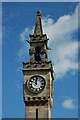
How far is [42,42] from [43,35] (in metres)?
1.06

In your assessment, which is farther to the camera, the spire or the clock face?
the spire

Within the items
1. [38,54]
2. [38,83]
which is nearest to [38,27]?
[38,54]

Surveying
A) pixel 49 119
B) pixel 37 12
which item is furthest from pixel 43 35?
pixel 49 119

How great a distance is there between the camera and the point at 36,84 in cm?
5631

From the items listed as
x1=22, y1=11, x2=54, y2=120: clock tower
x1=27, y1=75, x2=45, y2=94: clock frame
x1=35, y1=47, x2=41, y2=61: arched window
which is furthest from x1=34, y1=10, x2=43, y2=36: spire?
x1=27, y1=75, x2=45, y2=94: clock frame

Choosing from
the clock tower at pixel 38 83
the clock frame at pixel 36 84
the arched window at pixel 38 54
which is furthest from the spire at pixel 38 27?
the clock frame at pixel 36 84

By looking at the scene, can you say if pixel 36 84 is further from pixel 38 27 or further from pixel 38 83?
pixel 38 27

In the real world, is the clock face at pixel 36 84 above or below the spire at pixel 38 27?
below

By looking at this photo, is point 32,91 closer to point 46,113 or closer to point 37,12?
point 46,113

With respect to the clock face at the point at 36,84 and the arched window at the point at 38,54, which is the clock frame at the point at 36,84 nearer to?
the clock face at the point at 36,84

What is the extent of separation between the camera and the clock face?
184 feet

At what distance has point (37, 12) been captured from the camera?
6222 centimetres

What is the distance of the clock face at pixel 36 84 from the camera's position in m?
56.1

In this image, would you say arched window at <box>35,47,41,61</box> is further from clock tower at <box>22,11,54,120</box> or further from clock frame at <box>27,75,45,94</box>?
clock frame at <box>27,75,45,94</box>
